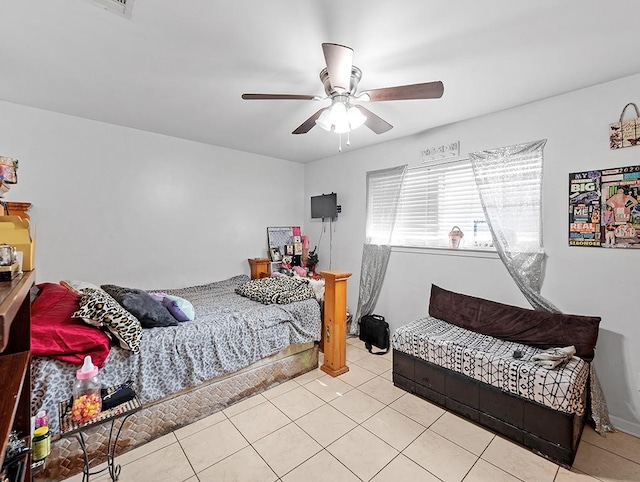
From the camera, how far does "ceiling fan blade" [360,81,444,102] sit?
164cm

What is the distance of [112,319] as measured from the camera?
5.63ft

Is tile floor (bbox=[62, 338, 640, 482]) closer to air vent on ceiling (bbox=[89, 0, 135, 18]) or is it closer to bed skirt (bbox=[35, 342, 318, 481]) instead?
bed skirt (bbox=[35, 342, 318, 481])

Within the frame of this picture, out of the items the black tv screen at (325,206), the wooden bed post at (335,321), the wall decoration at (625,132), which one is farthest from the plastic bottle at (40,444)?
the wall decoration at (625,132)

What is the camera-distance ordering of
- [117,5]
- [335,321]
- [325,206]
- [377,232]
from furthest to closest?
[325,206] → [377,232] → [335,321] → [117,5]

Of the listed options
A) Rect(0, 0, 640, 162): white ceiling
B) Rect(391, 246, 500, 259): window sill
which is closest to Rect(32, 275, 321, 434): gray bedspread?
Rect(391, 246, 500, 259): window sill

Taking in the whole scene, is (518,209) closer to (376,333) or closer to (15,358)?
(376,333)

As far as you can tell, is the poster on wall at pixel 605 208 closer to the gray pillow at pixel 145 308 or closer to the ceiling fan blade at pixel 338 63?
the ceiling fan blade at pixel 338 63

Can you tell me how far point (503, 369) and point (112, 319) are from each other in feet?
8.39

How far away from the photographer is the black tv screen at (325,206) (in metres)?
4.17

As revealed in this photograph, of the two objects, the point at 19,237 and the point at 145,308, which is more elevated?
the point at 19,237

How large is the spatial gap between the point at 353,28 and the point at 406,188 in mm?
2131

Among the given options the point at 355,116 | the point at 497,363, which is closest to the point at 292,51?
the point at 355,116

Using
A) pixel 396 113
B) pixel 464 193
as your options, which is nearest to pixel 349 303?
pixel 464 193

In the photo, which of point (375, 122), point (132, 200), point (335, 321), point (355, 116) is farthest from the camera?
point (132, 200)
